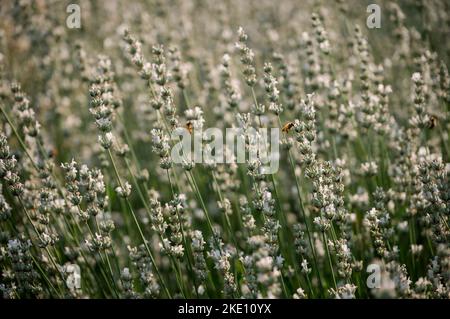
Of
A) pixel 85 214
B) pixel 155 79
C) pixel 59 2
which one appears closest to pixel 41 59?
pixel 59 2

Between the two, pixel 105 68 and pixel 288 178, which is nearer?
pixel 105 68
